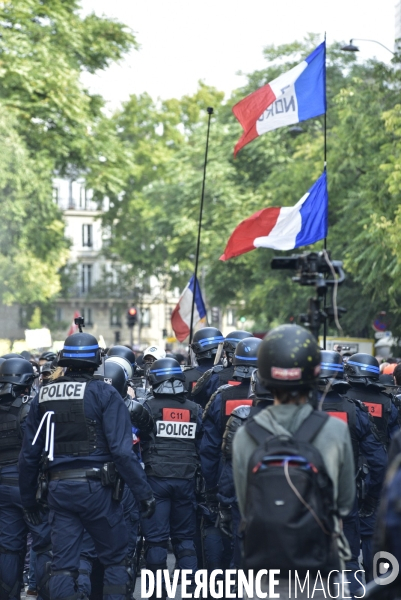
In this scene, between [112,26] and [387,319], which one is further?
[112,26]

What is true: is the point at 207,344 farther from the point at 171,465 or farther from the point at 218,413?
the point at 218,413

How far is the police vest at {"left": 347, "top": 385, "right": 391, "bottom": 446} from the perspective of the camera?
29.6 feet

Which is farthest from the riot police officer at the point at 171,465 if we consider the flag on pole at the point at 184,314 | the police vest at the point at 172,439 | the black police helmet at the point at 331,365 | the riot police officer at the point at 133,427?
the flag on pole at the point at 184,314

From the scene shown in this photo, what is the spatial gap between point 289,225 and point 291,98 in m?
1.84

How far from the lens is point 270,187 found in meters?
34.6

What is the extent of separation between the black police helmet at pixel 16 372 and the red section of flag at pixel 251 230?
5.05 meters

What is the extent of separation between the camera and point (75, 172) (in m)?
30.2

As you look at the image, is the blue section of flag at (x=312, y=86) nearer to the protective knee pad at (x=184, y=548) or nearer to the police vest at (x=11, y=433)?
the protective knee pad at (x=184, y=548)

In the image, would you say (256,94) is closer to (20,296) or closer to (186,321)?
(186,321)

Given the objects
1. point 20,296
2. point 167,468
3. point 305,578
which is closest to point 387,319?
point 20,296

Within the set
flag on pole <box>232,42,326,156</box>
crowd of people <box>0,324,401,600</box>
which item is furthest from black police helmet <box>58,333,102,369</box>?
flag on pole <box>232,42,326,156</box>

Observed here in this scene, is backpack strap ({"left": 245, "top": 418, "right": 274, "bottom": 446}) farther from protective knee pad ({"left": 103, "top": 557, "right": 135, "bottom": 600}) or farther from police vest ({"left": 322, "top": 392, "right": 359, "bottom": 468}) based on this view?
police vest ({"left": 322, "top": 392, "right": 359, "bottom": 468})

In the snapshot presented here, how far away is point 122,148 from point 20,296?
16.2 feet

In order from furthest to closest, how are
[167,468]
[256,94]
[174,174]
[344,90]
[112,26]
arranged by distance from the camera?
1. [174,174]
2. [112,26]
3. [344,90]
4. [256,94]
5. [167,468]
